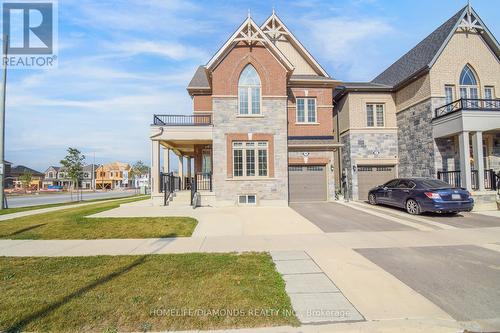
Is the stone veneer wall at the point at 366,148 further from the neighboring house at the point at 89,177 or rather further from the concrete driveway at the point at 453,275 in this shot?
the neighboring house at the point at 89,177

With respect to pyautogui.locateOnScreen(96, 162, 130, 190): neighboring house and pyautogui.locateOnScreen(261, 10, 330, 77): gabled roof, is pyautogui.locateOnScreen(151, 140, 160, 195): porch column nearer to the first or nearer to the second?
pyautogui.locateOnScreen(261, 10, 330, 77): gabled roof

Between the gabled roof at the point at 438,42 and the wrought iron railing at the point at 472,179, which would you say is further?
the gabled roof at the point at 438,42

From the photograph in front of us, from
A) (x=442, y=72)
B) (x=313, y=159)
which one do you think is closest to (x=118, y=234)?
(x=313, y=159)

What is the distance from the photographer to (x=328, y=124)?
18172mm

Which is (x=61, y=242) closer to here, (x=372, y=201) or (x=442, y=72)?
(x=372, y=201)

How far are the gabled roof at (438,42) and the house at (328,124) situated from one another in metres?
0.07

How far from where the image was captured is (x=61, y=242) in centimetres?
770

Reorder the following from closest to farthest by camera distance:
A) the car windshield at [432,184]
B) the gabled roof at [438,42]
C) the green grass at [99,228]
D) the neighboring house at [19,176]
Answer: the green grass at [99,228] < the car windshield at [432,184] < the gabled roof at [438,42] < the neighboring house at [19,176]

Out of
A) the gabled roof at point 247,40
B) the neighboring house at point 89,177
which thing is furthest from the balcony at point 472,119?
the neighboring house at point 89,177

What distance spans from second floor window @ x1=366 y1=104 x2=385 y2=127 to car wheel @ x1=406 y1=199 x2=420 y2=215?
26.4 feet

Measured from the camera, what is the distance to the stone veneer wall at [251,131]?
15094 mm

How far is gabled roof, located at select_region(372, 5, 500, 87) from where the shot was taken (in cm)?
1591

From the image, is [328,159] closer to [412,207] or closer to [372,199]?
[372,199]

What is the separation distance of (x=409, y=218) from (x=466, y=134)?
6.95 metres
